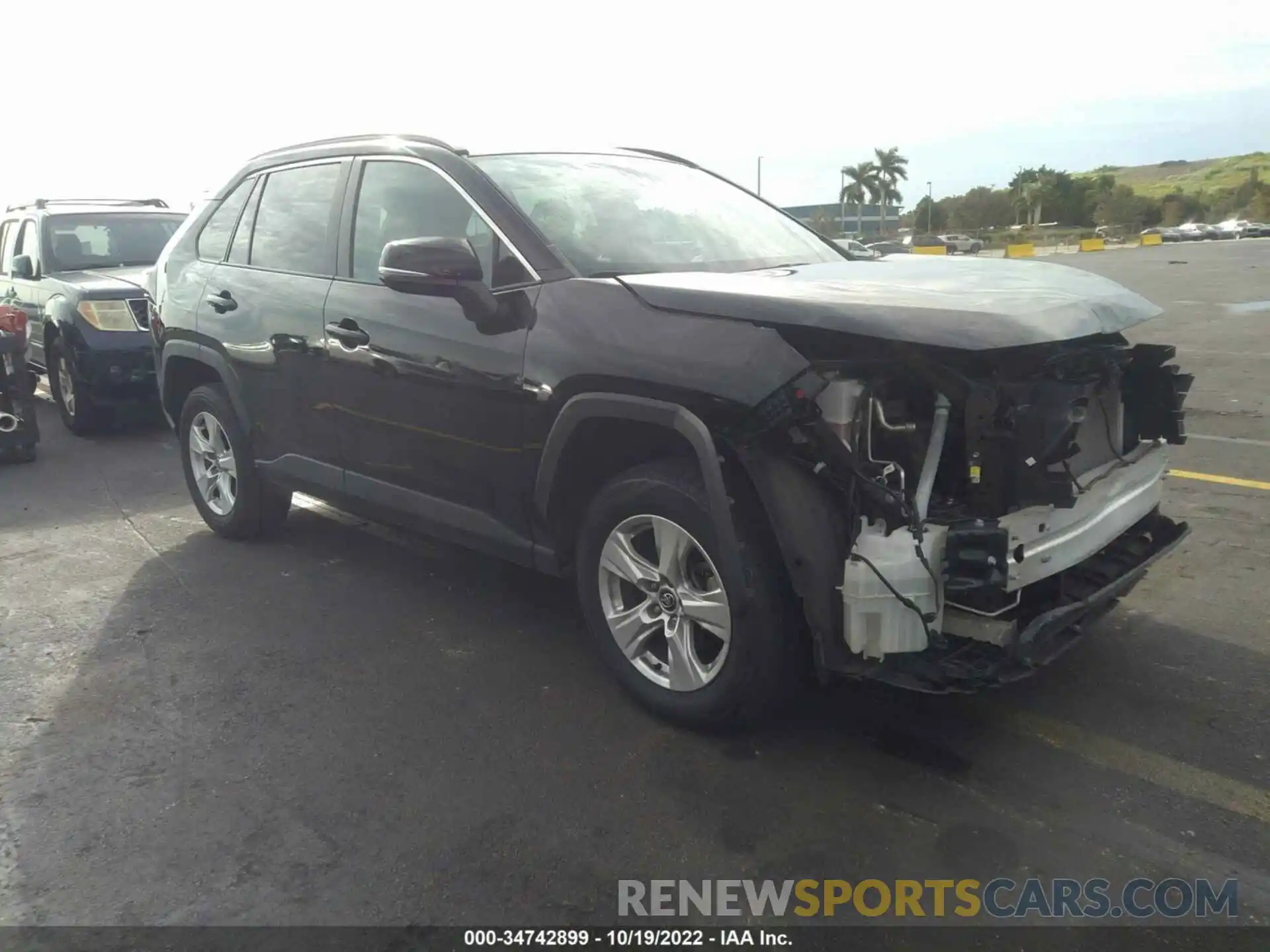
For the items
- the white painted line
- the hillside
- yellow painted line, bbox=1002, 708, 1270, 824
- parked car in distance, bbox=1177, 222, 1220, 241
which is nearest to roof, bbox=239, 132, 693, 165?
yellow painted line, bbox=1002, 708, 1270, 824

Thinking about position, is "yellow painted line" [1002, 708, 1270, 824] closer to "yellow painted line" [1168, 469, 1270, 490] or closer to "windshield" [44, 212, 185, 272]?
"yellow painted line" [1168, 469, 1270, 490]

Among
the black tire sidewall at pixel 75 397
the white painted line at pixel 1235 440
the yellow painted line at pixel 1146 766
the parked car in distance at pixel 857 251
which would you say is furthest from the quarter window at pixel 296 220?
the white painted line at pixel 1235 440

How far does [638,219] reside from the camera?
4160 mm

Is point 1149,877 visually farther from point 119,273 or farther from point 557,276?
point 119,273

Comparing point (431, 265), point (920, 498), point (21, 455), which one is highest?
point (431, 265)

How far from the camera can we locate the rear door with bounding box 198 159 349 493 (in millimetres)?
4684

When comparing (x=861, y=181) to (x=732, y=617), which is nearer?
(x=732, y=617)

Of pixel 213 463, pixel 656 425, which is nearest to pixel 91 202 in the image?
Answer: pixel 213 463

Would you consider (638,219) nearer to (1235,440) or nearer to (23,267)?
(1235,440)

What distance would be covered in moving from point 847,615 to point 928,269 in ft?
4.79

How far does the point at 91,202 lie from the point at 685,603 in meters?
9.42

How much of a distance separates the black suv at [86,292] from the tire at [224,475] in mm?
3180

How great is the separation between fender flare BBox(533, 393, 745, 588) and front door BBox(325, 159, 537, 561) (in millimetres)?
173

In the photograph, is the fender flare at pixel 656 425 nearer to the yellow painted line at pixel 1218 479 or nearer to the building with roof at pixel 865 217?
the yellow painted line at pixel 1218 479
